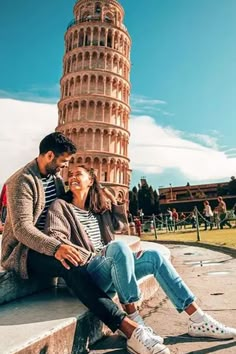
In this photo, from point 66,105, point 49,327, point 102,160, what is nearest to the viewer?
point 49,327

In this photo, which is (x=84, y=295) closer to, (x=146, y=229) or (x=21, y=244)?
(x=21, y=244)

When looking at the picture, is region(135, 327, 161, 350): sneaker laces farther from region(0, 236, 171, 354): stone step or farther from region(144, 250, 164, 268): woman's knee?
region(144, 250, 164, 268): woman's knee

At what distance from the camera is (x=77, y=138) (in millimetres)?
36781

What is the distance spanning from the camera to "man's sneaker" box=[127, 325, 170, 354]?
171 cm

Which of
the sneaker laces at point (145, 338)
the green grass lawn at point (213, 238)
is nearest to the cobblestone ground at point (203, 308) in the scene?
the sneaker laces at point (145, 338)

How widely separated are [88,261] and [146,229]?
19884mm

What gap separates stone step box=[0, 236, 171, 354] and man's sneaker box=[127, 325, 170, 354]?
0.29 m

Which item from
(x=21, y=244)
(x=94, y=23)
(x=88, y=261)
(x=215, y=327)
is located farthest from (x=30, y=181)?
(x=94, y=23)

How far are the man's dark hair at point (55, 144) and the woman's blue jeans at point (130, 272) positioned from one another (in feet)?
2.47

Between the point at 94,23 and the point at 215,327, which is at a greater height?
the point at 94,23

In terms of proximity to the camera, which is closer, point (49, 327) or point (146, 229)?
point (49, 327)

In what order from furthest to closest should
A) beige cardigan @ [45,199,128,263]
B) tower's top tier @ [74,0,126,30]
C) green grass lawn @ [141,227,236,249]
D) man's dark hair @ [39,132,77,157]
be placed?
1. tower's top tier @ [74,0,126,30]
2. green grass lawn @ [141,227,236,249]
3. man's dark hair @ [39,132,77,157]
4. beige cardigan @ [45,199,128,263]

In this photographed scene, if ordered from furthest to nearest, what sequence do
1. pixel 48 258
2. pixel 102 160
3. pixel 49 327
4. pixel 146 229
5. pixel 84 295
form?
1. pixel 102 160
2. pixel 146 229
3. pixel 48 258
4. pixel 84 295
5. pixel 49 327

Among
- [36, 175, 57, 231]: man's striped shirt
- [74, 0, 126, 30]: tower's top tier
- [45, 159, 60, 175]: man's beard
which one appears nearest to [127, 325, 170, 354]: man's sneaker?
[36, 175, 57, 231]: man's striped shirt
